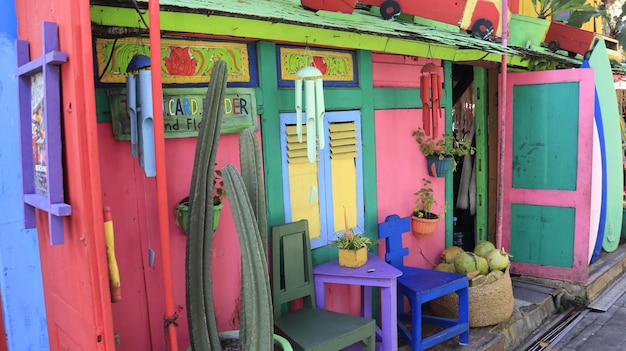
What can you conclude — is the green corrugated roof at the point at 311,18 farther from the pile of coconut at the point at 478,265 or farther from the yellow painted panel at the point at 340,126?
the pile of coconut at the point at 478,265

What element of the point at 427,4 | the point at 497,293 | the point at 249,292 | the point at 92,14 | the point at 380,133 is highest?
the point at 427,4

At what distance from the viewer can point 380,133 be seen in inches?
175

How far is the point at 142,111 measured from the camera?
8.00ft

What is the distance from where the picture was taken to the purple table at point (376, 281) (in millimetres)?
3611

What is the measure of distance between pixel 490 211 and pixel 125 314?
478 centimetres

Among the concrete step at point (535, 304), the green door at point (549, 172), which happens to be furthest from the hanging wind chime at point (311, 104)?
the green door at point (549, 172)

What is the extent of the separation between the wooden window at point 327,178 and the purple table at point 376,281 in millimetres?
294

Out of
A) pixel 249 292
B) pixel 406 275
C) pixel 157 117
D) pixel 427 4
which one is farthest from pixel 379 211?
pixel 157 117

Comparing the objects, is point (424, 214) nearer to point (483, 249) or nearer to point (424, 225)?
point (424, 225)

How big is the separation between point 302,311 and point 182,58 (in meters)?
1.99

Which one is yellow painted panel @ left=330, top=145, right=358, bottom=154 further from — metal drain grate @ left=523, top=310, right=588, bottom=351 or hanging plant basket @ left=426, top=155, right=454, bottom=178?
metal drain grate @ left=523, top=310, right=588, bottom=351

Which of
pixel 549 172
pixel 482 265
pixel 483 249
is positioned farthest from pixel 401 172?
pixel 549 172

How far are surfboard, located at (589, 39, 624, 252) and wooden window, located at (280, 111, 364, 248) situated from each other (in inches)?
138

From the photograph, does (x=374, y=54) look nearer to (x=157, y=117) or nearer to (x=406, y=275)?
(x=406, y=275)
